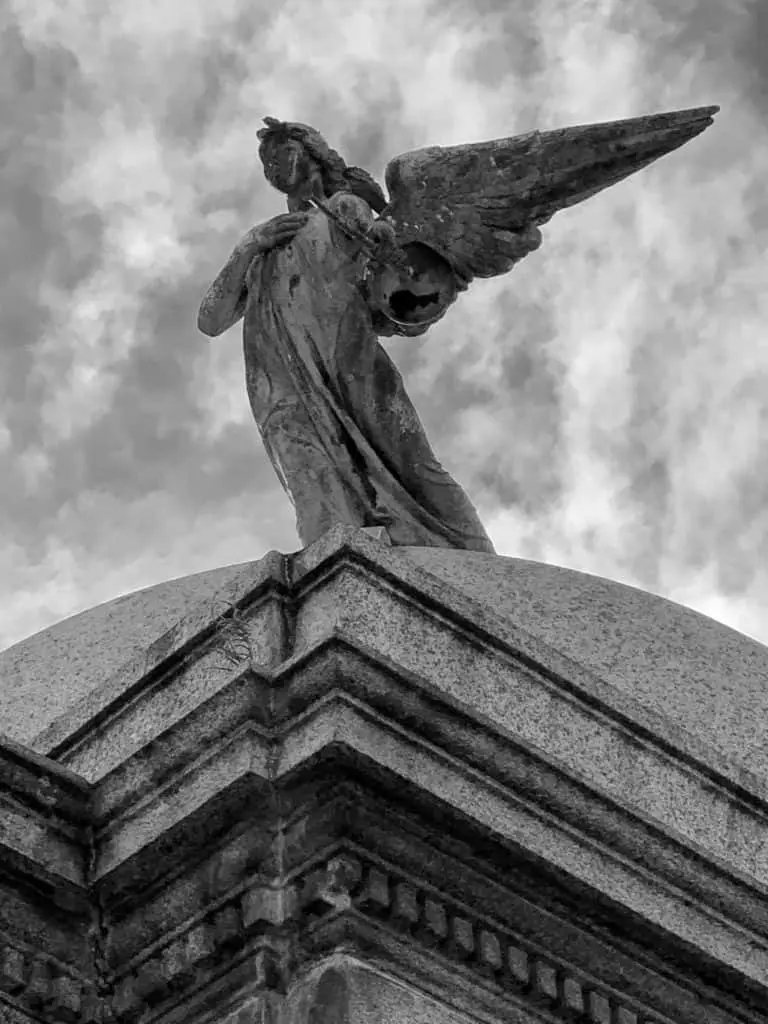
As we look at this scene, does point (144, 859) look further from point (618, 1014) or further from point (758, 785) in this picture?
point (758, 785)

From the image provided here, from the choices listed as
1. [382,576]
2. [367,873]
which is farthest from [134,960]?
[382,576]

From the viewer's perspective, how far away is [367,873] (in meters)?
7.06

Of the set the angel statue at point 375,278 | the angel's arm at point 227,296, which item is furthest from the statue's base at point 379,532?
the angel's arm at point 227,296

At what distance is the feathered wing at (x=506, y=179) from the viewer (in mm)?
11469

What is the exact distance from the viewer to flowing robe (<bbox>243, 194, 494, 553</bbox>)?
35.8 feet

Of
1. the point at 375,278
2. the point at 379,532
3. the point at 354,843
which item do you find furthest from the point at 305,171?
the point at 354,843

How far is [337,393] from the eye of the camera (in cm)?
1118

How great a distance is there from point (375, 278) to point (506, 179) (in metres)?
0.84

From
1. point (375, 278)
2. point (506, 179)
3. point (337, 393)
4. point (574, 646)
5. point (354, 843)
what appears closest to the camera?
point (354, 843)

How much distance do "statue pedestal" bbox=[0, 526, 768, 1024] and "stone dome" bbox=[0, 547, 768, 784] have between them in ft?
2.90

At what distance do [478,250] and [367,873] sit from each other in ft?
16.7

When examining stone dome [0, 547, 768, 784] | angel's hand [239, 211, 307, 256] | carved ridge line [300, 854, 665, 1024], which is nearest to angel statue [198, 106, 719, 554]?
angel's hand [239, 211, 307, 256]

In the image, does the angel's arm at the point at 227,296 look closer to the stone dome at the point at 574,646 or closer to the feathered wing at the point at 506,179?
the feathered wing at the point at 506,179

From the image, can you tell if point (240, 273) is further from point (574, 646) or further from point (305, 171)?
point (574, 646)
